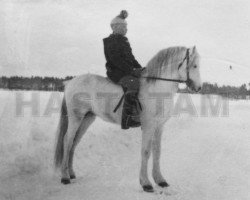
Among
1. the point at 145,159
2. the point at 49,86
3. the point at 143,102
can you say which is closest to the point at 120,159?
the point at 145,159

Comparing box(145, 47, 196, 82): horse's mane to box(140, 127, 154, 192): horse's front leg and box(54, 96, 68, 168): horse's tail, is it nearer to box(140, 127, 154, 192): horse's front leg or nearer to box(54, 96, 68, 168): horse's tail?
box(140, 127, 154, 192): horse's front leg

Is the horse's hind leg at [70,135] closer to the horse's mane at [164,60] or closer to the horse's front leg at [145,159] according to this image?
the horse's front leg at [145,159]

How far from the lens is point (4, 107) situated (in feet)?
32.9

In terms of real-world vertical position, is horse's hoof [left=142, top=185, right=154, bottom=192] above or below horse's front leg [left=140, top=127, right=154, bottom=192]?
below

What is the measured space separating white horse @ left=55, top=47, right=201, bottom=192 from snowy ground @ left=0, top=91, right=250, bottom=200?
18.8 inches

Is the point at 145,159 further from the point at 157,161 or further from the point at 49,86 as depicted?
the point at 49,86

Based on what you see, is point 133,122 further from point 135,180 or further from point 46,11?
point 46,11

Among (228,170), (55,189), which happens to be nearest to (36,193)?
(55,189)

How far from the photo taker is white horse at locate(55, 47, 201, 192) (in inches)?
244

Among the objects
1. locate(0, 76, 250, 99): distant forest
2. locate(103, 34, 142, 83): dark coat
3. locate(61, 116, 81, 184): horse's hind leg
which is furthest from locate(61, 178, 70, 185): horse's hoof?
locate(0, 76, 250, 99): distant forest

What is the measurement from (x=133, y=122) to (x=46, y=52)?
3.43 m

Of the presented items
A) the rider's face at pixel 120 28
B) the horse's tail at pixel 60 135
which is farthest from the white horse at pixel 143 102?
the rider's face at pixel 120 28

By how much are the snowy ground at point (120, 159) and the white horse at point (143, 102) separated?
1.57 ft

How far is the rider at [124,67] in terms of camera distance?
6.43 meters
